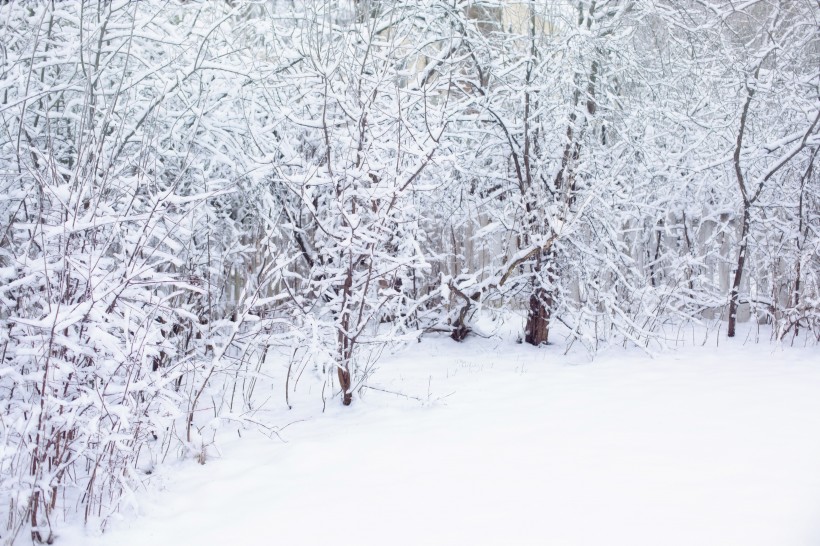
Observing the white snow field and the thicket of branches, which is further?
the thicket of branches

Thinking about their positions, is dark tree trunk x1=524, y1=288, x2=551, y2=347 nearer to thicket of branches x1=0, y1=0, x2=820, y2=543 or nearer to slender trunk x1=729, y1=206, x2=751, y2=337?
thicket of branches x1=0, y1=0, x2=820, y2=543

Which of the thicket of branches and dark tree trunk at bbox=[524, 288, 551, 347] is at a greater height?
the thicket of branches

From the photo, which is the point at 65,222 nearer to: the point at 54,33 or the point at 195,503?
the point at 195,503

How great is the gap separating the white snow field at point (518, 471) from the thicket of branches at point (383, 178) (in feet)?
1.24

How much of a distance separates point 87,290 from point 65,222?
30 centimetres

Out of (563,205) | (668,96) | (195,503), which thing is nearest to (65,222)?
(195,503)

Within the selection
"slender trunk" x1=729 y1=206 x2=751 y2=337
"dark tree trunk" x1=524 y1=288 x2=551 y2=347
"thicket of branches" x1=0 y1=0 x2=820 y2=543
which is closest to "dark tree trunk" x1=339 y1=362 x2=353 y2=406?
"thicket of branches" x1=0 y1=0 x2=820 y2=543

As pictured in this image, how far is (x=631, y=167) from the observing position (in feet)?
21.8

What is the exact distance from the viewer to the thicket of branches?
137 inches

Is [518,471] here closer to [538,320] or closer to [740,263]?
[538,320]

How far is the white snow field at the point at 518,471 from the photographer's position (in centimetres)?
253

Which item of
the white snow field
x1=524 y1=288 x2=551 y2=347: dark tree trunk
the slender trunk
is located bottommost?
the white snow field

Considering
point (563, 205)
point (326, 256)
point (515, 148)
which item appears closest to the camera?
point (326, 256)

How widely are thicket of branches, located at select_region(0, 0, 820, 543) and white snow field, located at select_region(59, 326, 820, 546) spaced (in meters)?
0.38
